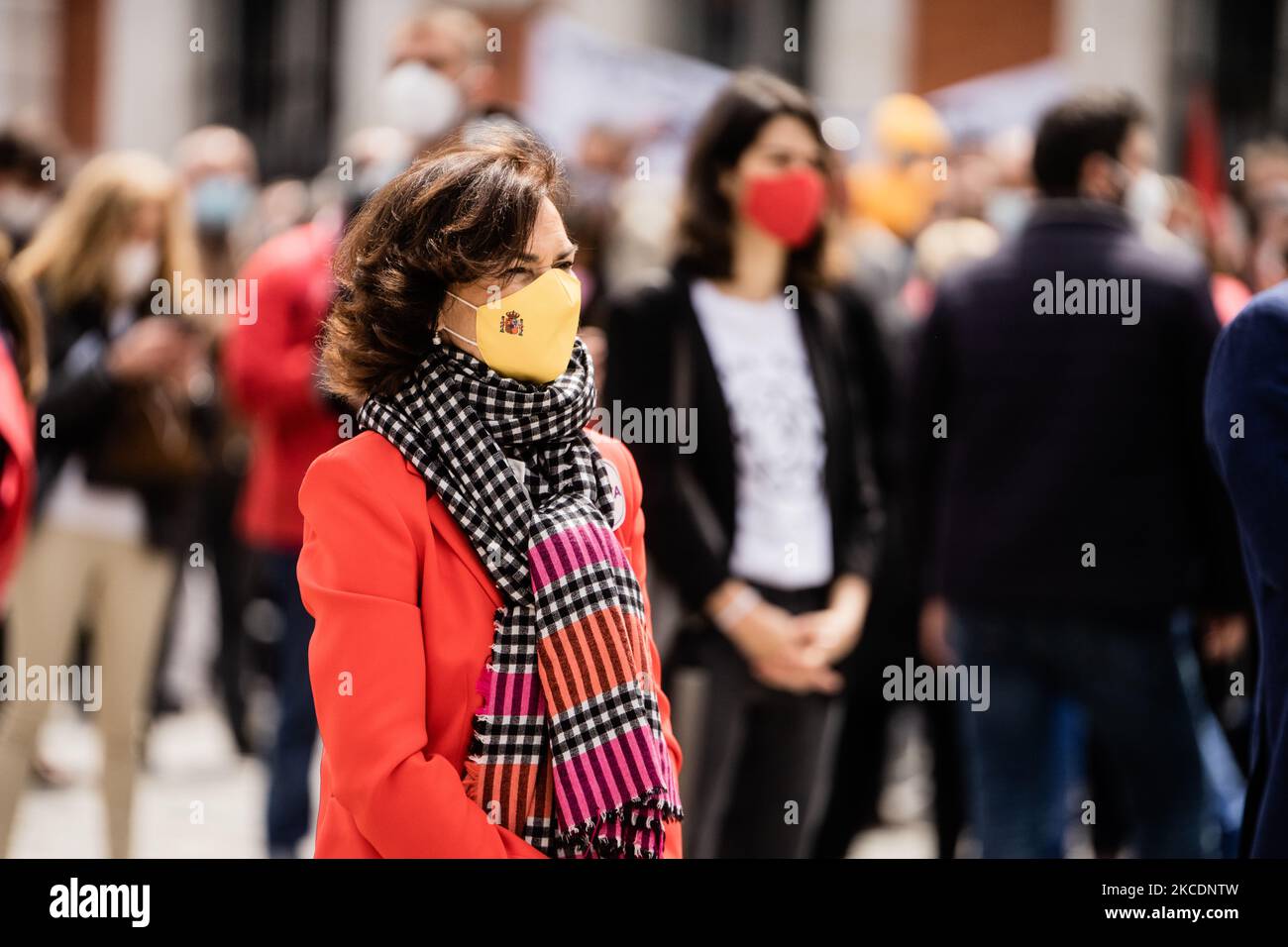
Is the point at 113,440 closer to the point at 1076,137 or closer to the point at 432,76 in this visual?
the point at 432,76

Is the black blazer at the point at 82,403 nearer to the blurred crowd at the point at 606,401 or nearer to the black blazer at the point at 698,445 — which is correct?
the blurred crowd at the point at 606,401

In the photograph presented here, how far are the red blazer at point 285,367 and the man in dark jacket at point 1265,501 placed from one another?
288 centimetres

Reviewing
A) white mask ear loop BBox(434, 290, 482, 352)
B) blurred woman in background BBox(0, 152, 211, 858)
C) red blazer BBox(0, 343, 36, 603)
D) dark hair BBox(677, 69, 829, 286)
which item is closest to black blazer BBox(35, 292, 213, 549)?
blurred woman in background BBox(0, 152, 211, 858)

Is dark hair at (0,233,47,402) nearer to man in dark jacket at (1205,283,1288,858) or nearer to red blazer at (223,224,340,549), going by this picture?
red blazer at (223,224,340,549)

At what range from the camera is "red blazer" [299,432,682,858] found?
2.28 metres

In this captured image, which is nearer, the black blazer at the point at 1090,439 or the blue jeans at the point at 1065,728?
the blue jeans at the point at 1065,728

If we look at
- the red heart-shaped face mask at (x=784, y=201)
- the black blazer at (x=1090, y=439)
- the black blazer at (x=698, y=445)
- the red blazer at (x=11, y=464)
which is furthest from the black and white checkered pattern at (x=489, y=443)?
the black blazer at (x=1090, y=439)

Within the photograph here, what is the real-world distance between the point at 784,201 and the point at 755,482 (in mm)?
701

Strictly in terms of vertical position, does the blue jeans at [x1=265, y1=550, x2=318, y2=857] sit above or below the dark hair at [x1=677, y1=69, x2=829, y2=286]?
below

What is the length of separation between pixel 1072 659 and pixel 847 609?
23.3 inches

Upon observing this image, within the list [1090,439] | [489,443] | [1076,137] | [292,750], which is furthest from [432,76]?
[489,443]

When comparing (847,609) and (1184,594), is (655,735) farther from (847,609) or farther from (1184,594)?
(1184,594)

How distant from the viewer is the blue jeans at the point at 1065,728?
4.02 m

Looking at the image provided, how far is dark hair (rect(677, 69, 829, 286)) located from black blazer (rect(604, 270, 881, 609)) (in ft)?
0.35
